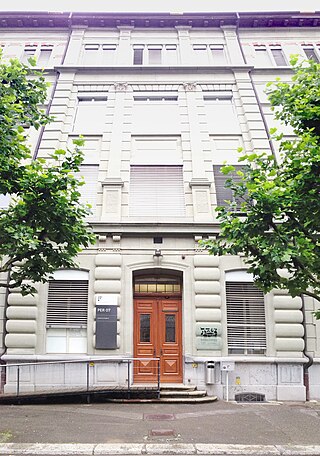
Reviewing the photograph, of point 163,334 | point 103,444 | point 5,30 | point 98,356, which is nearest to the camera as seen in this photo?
point 103,444

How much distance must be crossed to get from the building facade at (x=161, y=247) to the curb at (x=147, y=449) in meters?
4.76

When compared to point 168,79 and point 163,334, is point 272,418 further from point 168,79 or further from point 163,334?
point 168,79

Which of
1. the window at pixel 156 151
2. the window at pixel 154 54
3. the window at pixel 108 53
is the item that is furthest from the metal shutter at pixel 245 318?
the window at pixel 108 53

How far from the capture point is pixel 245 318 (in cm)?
1341

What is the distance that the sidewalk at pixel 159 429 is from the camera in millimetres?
7586

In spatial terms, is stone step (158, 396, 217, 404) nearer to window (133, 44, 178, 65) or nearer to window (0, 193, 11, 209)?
window (0, 193, 11, 209)

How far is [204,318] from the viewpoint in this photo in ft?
42.5

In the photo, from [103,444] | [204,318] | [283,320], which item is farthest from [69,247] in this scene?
[283,320]

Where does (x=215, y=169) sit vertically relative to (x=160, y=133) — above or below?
below

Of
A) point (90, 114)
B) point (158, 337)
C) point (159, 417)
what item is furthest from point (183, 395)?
point (90, 114)

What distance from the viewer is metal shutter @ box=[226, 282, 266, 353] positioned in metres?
13.2

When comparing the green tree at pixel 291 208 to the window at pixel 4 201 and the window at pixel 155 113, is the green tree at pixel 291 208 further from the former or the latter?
the window at pixel 4 201

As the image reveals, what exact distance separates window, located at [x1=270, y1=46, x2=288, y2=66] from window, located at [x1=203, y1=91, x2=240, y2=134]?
325cm

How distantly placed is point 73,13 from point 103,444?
18.7 meters
